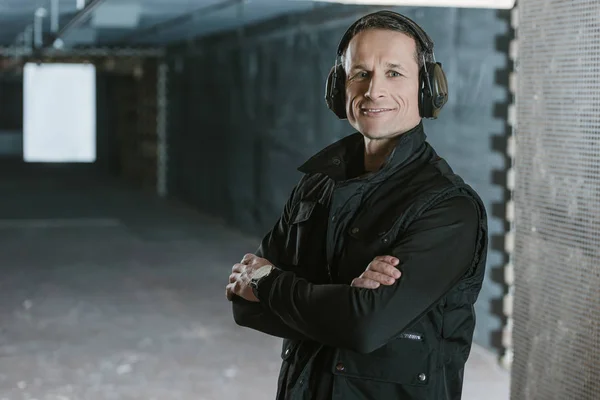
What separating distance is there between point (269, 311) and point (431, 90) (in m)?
0.50

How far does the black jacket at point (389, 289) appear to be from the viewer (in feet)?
4.69

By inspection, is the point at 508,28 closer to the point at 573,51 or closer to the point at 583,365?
the point at 573,51

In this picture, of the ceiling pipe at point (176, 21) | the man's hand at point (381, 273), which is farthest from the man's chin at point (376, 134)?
the ceiling pipe at point (176, 21)

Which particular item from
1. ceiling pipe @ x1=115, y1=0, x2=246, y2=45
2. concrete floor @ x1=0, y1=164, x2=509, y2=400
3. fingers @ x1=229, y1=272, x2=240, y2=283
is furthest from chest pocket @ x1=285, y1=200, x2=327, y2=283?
ceiling pipe @ x1=115, y1=0, x2=246, y2=45

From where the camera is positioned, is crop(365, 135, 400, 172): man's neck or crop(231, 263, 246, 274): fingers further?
crop(231, 263, 246, 274): fingers

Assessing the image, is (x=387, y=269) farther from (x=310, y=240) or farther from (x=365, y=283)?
(x=310, y=240)

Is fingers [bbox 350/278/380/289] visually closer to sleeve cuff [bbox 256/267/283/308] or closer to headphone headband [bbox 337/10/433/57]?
sleeve cuff [bbox 256/267/283/308]

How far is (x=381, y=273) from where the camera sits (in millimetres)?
1416

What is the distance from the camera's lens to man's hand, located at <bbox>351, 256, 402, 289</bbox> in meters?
1.41

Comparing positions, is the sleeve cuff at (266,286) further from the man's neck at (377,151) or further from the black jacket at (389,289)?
the man's neck at (377,151)

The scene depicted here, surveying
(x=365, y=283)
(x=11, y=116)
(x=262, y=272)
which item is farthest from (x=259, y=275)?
(x=11, y=116)

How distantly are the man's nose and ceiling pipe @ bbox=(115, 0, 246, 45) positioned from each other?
5.41m

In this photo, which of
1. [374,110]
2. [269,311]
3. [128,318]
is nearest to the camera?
[374,110]

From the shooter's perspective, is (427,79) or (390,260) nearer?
(390,260)
